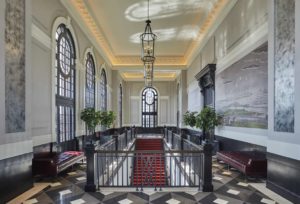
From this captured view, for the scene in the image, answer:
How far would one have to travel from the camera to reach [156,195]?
14.0 feet

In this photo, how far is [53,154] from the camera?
594 centimetres

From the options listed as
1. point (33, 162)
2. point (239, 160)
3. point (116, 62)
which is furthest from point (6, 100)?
point (116, 62)

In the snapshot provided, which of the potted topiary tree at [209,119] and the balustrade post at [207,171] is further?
the potted topiary tree at [209,119]

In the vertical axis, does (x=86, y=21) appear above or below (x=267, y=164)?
above

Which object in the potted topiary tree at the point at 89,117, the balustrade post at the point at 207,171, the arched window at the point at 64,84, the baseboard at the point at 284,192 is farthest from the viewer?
the potted topiary tree at the point at 89,117

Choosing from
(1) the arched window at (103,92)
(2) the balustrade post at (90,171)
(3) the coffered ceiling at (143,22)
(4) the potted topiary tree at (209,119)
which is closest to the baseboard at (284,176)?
(2) the balustrade post at (90,171)

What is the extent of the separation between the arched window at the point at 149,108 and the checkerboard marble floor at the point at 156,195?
1768 centimetres

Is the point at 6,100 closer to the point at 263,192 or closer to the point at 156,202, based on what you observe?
the point at 156,202

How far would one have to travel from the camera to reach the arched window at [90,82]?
418 inches

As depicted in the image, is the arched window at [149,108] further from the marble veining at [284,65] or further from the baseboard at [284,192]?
the marble veining at [284,65]

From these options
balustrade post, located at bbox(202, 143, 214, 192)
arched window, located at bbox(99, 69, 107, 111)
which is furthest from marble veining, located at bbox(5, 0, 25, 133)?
arched window, located at bbox(99, 69, 107, 111)

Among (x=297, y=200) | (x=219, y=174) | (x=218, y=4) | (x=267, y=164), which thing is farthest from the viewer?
(x=218, y=4)

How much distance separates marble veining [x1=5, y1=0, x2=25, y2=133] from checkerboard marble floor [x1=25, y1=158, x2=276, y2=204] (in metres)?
1.41

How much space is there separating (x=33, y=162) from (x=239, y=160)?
4.61m
